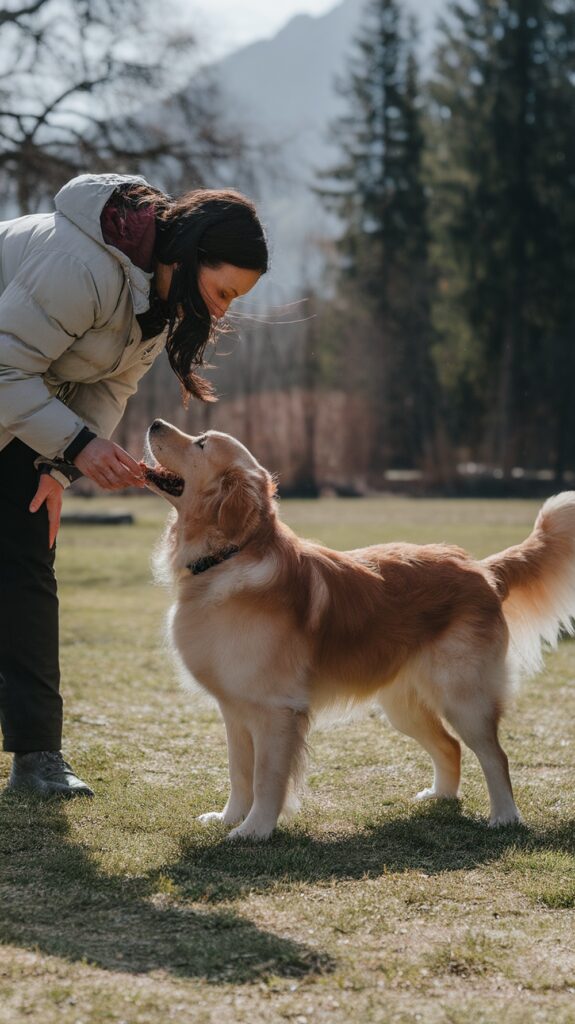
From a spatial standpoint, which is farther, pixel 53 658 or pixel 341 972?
pixel 53 658

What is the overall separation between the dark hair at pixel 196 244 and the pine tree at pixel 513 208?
91.2 ft

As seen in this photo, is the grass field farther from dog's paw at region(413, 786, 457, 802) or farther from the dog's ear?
the dog's ear

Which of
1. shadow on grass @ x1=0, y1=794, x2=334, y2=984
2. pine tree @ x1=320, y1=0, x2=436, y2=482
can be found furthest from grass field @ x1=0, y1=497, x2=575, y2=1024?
pine tree @ x1=320, y1=0, x2=436, y2=482

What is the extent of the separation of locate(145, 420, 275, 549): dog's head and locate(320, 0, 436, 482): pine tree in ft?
99.3

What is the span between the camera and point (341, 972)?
261 centimetres

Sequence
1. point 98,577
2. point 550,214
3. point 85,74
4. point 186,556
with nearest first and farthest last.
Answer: point 186,556
point 98,577
point 85,74
point 550,214

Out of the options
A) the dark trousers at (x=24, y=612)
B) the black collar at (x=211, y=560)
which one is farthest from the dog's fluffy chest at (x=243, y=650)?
the dark trousers at (x=24, y=612)

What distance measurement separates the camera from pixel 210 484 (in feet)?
12.9

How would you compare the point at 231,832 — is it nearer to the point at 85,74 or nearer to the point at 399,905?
the point at 399,905

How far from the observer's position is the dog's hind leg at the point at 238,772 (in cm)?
395

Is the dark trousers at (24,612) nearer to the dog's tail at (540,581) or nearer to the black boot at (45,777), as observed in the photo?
the black boot at (45,777)

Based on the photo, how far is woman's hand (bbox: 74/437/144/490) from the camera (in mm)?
3484

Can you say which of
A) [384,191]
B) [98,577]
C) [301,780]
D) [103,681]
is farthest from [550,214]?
[301,780]

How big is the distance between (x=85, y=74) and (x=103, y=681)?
14835 mm
